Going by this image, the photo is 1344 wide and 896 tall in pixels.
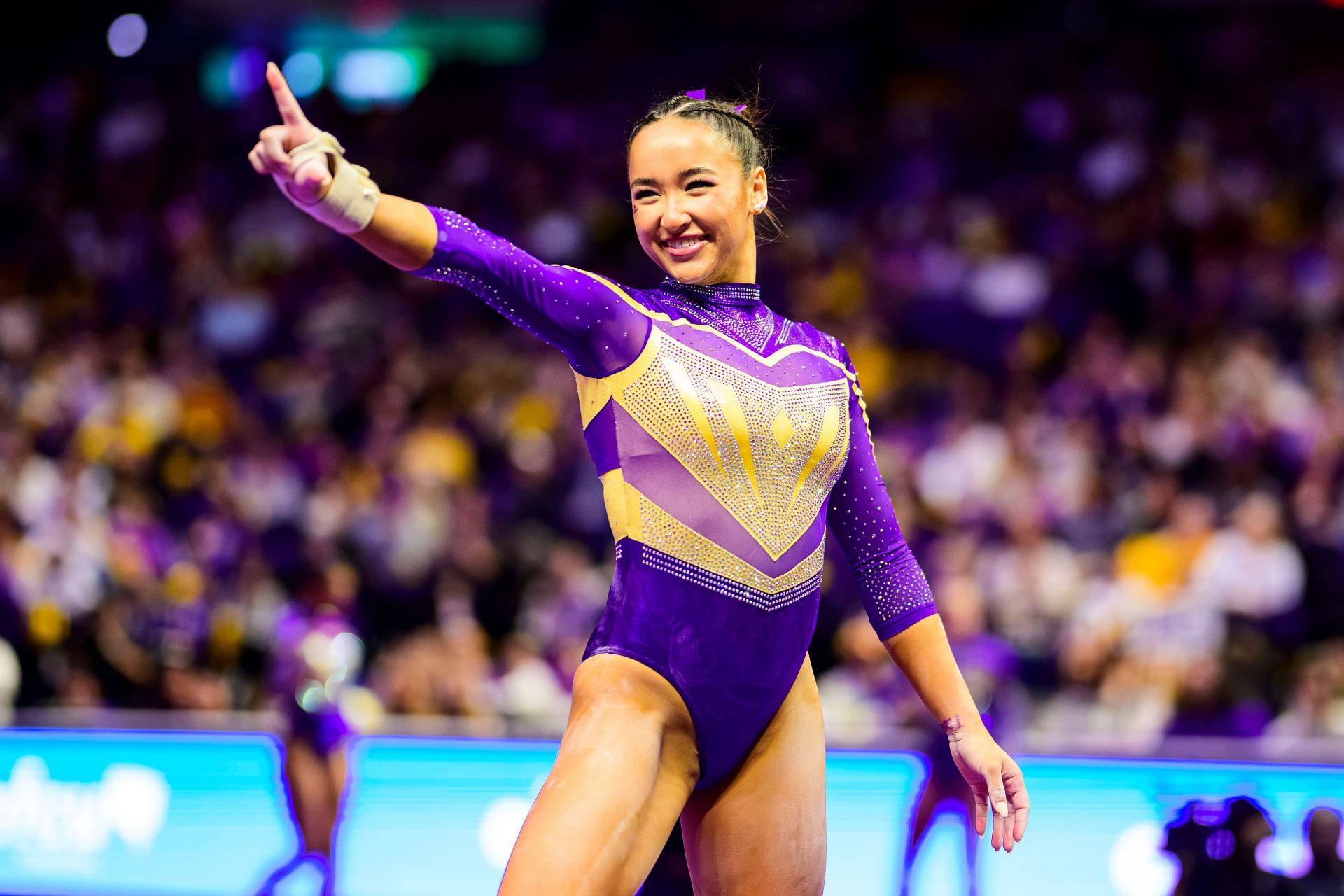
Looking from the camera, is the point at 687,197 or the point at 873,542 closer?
the point at 687,197

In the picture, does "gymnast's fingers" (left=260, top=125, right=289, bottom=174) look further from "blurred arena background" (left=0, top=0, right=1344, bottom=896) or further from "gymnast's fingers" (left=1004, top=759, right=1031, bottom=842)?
"gymnast's fingers" (left=1004, top=759, right=1031, bottom=842)

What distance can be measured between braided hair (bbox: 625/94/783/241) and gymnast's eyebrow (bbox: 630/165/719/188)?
88mm

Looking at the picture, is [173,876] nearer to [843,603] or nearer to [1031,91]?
[843,603]

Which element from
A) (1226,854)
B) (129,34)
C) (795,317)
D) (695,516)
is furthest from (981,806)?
(129,34)

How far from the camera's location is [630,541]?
2721mm

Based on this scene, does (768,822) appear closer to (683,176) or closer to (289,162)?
(683,176)

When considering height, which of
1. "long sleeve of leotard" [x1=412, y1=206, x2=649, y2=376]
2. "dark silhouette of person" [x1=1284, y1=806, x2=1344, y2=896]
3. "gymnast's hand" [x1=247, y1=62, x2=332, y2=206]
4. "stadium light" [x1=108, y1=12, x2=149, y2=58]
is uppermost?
"stadium light" [x1=108, y1=12, x2=149, y2=58]

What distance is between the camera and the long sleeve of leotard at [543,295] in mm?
2539

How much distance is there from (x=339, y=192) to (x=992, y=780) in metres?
1.59

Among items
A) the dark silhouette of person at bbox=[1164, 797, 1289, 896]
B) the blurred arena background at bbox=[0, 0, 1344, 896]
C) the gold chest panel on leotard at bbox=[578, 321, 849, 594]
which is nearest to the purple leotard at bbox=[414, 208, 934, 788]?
the gold chest panel on leotard at bbox=[578, 321, 849, 594]

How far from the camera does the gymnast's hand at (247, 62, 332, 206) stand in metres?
2.36

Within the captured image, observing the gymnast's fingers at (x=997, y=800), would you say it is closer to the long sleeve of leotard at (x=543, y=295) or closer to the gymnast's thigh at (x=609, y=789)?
the gymnast's thigh at (x=609, y=789)

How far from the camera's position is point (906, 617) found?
2959 mm

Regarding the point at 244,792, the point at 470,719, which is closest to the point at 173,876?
the point at 244,792
